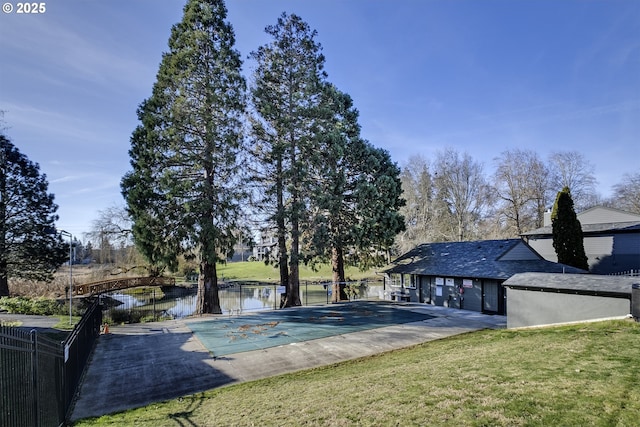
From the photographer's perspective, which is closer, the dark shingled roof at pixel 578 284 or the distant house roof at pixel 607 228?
the dark shingled roof at pixel 578 284

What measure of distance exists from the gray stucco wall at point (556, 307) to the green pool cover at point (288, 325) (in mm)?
4532

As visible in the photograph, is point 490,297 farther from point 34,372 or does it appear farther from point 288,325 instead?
point 34,372

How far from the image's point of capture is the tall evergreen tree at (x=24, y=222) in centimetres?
2212

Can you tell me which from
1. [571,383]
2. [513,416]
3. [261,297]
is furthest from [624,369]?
[261,297]

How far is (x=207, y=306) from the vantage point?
18.5 meters

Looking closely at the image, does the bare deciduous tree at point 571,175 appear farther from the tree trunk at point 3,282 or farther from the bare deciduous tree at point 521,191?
the tree trunk at point 3,282

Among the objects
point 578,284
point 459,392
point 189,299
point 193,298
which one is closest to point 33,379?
point 459,392

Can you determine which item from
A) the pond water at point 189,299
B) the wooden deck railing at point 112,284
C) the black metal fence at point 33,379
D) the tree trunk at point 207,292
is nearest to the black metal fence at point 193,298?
the pond water at point 189,299

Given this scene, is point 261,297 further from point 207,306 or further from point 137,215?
point 137,215

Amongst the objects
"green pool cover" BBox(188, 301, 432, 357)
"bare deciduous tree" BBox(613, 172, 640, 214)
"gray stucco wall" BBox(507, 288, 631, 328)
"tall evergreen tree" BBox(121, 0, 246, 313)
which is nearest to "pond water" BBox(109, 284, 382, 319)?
"green pool cover" BBox(188, 301, 432, 357)

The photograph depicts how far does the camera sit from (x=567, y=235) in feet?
66.1

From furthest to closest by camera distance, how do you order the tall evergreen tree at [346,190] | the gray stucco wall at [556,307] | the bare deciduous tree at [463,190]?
the bare deciduous tree at [463,190] < the tall evergreen tree at [346,190] < the gray stucco wall at [556,307]

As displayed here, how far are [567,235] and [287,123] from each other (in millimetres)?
19141

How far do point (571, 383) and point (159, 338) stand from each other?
13.3m
